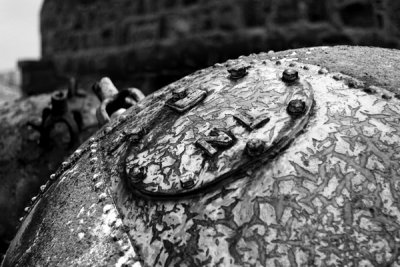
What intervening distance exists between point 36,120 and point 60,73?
2371mm

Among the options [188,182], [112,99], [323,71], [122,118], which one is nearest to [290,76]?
[323,71]

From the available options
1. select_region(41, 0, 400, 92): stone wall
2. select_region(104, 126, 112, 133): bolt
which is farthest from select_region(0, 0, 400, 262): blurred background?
select_region(104, 126, 112, 133): bolt

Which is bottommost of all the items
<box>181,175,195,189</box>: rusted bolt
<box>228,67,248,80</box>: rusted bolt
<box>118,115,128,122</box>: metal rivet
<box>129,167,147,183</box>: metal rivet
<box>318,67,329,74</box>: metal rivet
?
<box>118,115,128,122</box>: metal rivet

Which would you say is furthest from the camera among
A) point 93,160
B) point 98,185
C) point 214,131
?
point 93,160

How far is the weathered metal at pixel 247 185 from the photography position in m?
1.17

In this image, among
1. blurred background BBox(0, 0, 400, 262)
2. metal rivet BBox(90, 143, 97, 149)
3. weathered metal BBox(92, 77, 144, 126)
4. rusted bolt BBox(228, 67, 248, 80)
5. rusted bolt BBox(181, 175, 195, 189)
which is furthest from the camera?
blurred background BBox(0, 0, 400, 262)

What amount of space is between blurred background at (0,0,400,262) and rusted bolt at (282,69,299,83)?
5.36 feet

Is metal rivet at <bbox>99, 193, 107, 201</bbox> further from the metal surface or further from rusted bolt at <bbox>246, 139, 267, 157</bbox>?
rusted bolt at <bbox>246, 139, 267, 157</bbox>

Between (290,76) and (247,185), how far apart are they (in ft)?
1.09

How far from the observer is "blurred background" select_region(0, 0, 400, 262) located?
296cm

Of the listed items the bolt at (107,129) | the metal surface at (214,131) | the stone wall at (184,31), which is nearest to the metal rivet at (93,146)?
the bolt at (107,129)

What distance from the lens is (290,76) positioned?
145cm

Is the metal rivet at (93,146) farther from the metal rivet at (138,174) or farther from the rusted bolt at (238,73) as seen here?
the rusted bolt at (238,73)

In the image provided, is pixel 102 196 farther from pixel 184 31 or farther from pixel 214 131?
pixel 184 31
